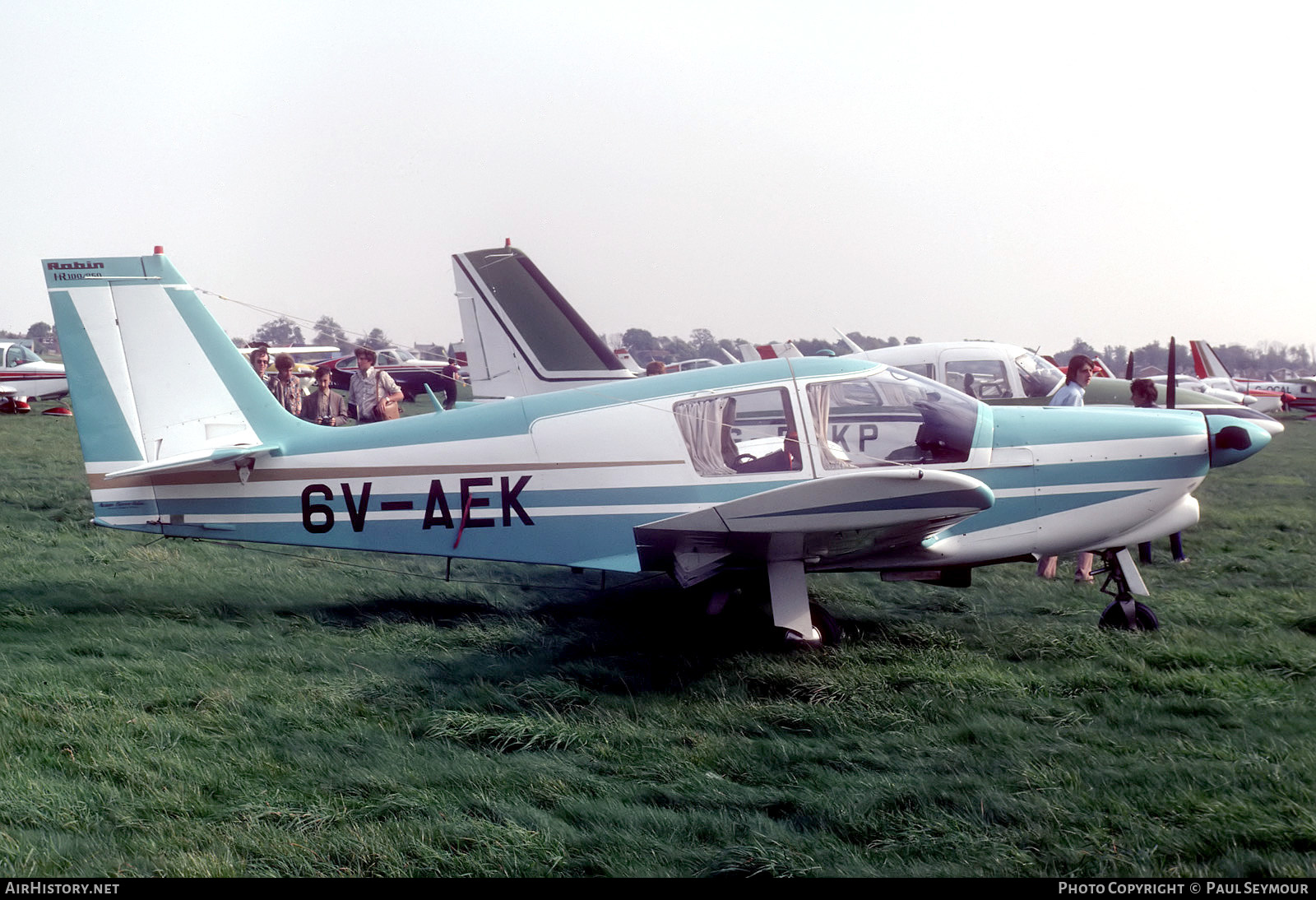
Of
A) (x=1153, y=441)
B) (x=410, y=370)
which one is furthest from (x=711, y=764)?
(x=410, y=370)

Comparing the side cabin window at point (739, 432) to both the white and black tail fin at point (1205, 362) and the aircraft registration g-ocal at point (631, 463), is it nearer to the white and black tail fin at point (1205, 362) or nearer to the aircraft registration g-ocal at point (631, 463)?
the aircraft registration g-ocal at point (631, 463)

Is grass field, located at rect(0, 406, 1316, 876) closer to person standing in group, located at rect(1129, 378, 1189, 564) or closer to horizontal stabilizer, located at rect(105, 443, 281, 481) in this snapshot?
person standing in group, located at rect(1129, 378, 1189, 564)

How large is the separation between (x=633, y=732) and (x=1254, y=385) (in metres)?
42.1

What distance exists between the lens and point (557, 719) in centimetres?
444

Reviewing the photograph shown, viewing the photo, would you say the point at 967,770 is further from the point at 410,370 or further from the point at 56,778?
the point at 410,370

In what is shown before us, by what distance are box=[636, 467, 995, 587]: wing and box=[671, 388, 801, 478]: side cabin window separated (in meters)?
0.58

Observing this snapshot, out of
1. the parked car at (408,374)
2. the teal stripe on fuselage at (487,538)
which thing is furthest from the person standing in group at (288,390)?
the parked car at (408,374)

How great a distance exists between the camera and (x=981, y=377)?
1114cm

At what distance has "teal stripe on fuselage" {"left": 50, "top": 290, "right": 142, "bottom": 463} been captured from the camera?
6215mm

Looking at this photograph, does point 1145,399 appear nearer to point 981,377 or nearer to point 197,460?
point 981,377

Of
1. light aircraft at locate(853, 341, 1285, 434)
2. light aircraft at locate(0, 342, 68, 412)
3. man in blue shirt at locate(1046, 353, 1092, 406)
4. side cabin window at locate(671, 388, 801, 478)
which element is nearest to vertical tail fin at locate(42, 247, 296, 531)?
side cabin window at locate(671, 388, 801, 478)

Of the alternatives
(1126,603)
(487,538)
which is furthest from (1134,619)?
(487,538)

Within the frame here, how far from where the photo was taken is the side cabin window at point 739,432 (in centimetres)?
569

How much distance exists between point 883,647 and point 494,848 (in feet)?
10.0
